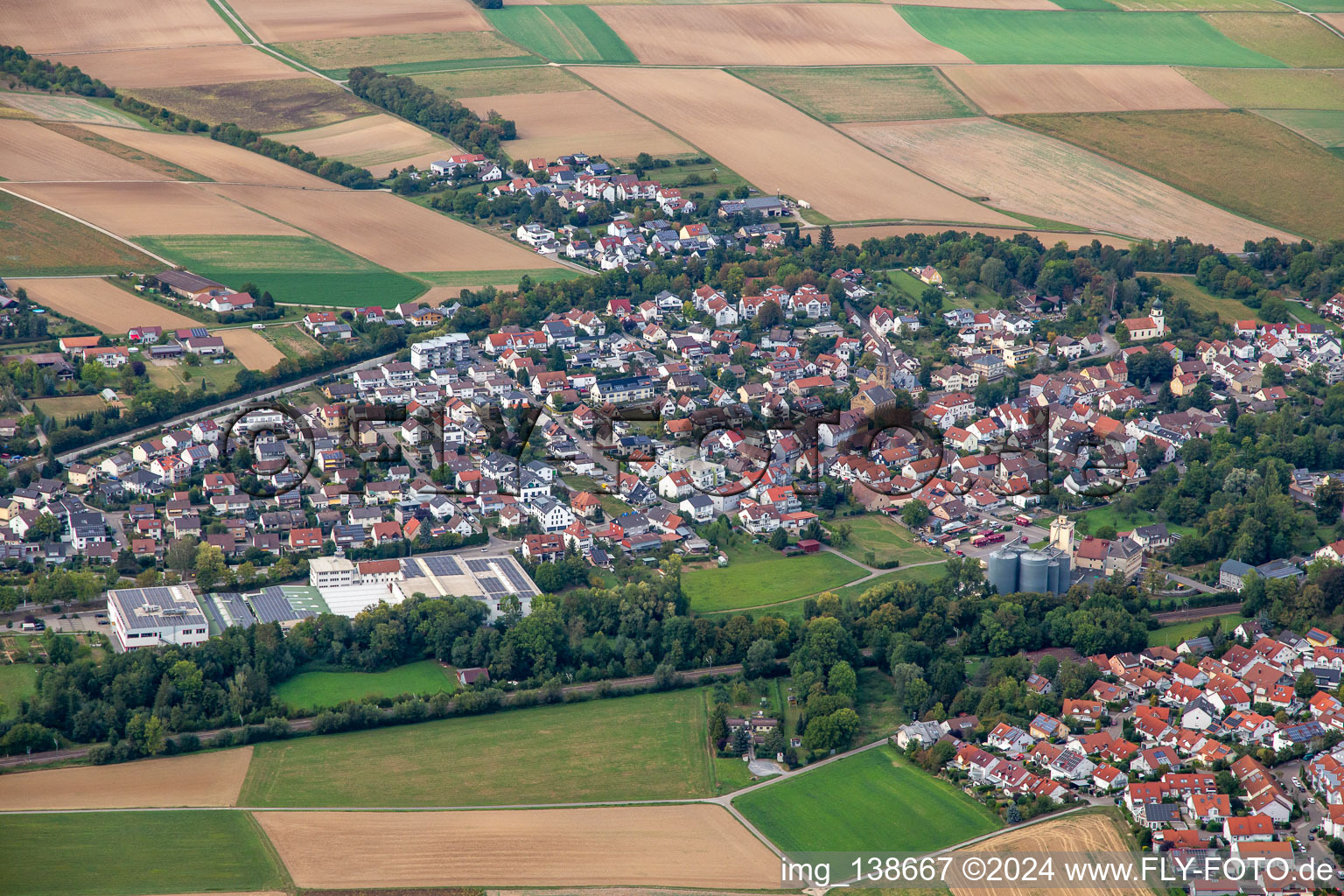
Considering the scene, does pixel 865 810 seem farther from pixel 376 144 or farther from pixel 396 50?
pixel 396 50

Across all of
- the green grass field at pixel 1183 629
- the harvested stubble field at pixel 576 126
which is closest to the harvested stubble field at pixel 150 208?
the harvested stubble field at pixel 576 126

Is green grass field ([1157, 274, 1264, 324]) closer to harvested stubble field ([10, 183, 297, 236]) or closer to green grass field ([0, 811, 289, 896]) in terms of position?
harvested stubble field ([10, 183, 297, 236])

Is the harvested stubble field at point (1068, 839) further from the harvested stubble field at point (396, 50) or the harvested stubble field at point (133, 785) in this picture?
the harvested stubble field at point (396, 50)

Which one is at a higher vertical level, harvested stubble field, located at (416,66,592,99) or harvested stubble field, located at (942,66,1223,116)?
harvested stubble field, located at (942,66,1223,116)

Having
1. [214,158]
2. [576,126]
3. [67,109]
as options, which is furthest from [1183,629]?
[67,109]

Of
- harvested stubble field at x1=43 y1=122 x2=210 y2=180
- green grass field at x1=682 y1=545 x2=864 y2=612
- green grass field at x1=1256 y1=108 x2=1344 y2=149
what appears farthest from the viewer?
green grass field at x1=1256 y1=108 x2=1344 y2=149

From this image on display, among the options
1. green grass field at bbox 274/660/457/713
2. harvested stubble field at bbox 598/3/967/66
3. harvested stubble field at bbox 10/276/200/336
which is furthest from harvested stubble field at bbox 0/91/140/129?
green grass field at bbox 274/660/457/713

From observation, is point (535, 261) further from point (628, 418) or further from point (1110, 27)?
point (1110, 27)

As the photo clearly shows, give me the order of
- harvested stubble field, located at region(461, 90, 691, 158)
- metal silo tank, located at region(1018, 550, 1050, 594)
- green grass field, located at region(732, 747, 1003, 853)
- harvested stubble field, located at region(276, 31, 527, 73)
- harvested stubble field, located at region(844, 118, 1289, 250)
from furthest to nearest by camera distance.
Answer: harvested stubble field, located at region(276, 31, 527, 73)
harvested stubble field, located at region(461, 90, 691, 158)
harvested stubble field, located at region(844, 118, 1289, 250)
metal silo tank, located at region(1018, 550, 1050, 594)
green grass field, located at region(732, 747, 1003, 853)
